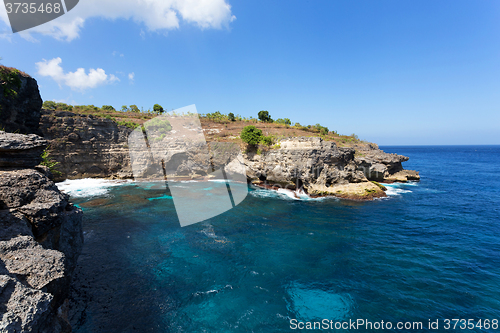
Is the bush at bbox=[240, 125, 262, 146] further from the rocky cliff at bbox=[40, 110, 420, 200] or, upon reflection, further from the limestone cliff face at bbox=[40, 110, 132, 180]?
the limestone cliff face at bbox=[40, 110, 132, 180]

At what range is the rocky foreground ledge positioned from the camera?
12.7 ft

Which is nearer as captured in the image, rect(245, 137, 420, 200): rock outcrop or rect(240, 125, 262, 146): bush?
rect(245, 137, 420, 200): rock outcrop

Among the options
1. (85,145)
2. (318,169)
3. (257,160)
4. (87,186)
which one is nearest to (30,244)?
(318,169)

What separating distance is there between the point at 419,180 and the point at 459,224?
962 inches

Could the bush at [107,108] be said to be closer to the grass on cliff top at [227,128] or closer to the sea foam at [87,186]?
the grass on cliff top at [227,128]

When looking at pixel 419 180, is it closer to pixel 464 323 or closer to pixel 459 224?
pixel 459 224

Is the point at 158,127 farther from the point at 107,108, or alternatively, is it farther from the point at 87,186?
the point at 107,108

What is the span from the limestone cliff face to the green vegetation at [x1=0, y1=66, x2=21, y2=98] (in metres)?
26.0

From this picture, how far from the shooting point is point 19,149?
270 inches

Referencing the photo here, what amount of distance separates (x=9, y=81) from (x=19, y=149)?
865cm

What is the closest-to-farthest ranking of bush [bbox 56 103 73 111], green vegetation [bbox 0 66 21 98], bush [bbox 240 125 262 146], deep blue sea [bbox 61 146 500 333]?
deep blue sea [bbox 61 146 500 333]
green vegetation [bbox 0 66 21 98]
bush [bbox 240 125 262 146]
bush [bbox 56 103 73 111]

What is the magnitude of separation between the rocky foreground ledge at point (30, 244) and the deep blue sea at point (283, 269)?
406cm

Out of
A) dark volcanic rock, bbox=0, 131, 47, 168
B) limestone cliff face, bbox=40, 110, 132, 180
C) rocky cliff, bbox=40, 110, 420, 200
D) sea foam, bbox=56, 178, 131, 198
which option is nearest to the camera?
dark volcanic rock, bbox=0, 131, 47, 168

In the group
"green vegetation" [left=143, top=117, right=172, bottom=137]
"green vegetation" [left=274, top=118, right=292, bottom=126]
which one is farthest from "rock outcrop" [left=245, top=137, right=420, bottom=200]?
"green vegetation" [left=274, top=118, right=292, bottom=126]
